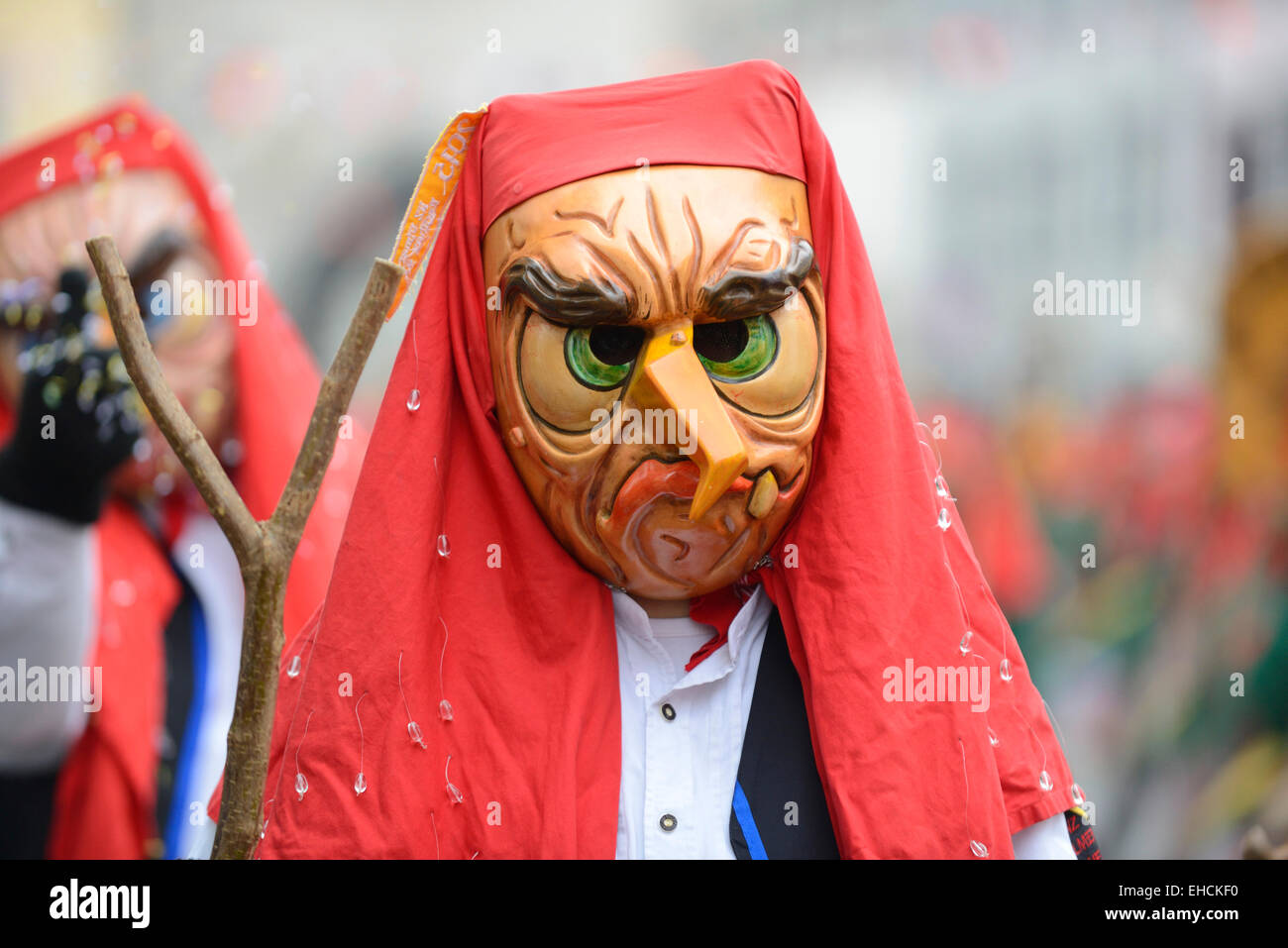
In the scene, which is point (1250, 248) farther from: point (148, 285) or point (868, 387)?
point (148, 285)

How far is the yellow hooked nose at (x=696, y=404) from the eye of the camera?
1.59 meters

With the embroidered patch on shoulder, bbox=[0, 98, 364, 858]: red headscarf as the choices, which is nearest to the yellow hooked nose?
the embroidered patch on shoulder

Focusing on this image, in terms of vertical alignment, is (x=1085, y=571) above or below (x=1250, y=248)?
below

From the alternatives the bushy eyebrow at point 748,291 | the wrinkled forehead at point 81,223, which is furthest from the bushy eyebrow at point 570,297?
the wrinkled forehead at point 81,223

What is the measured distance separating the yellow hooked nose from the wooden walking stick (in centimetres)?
37

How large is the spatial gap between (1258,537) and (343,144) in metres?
2.30

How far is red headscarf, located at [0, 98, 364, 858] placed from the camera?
256 cm

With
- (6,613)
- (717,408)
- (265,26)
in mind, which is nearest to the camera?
(717,408)

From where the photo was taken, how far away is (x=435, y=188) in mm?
1921

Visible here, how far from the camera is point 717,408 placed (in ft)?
5.31

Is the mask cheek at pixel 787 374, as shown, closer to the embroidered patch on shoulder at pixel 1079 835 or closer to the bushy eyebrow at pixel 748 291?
the bushy eyebrow at pixel 748 291

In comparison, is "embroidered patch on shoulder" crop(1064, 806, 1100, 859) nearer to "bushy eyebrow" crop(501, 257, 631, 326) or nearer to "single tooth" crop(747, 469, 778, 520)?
"single tooth" crop(747, 469, 778, 520)

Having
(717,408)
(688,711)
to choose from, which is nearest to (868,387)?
(717,408)

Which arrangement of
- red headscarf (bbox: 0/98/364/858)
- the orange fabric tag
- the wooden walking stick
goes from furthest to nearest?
red headscarf (bbox: 0/98/364/858) < the orange fabric tag < the wooden walking stick
